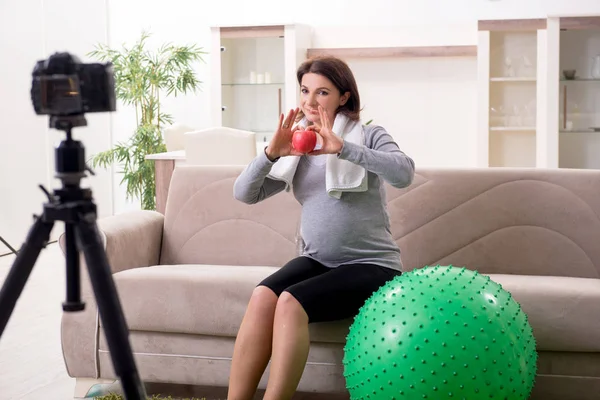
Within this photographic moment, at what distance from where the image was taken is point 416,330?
6.52 feet

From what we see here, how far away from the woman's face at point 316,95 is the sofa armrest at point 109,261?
0.83 metres

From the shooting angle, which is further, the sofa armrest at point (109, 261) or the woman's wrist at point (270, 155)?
the sofa armrest at point (109, 261)

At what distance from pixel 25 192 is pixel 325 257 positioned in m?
4.44

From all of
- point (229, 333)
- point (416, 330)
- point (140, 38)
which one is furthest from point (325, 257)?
point (140, 38)

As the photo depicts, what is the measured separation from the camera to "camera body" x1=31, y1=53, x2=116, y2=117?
1298mm

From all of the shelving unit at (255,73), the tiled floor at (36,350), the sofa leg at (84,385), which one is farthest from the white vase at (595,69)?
the sofa leg at (84,385)

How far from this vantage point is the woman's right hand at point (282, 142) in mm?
2385

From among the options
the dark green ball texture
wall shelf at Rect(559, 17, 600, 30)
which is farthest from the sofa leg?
wall shelf at Rect(559, 17, 600, 30)

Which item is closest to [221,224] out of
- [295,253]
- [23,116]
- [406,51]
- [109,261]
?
[295,253]

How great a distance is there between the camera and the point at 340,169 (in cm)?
244

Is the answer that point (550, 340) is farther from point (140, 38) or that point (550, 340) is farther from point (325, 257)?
point (140, 38)

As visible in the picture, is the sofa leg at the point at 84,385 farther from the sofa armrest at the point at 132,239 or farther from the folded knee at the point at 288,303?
the folded knee at the point at 288,303

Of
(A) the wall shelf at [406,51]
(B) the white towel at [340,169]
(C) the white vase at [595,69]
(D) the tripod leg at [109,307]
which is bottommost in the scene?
(D) the tripod leg at [109,307]

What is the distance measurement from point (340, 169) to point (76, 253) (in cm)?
120
